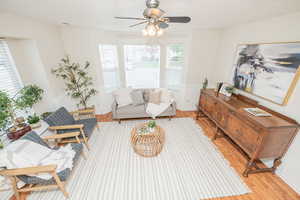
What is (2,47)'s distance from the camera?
2031 mm

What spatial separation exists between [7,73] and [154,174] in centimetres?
307

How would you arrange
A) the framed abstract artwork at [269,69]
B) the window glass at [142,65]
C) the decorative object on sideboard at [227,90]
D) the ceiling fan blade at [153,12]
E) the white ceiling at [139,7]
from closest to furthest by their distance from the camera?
the ceiling fan blade at [153,12] → the white ceiling at [139,7] → the framed abstract artwork at [269,69] → the decorative object on sideboard at [227,90] → the window glass at [142,65]

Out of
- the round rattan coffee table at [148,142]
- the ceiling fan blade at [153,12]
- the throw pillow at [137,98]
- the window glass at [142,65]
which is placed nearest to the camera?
the ceiling fan blade at [153,12]

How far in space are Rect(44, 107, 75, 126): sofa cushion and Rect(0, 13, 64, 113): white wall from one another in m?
0.62

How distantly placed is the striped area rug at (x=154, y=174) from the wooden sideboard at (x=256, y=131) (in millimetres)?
486

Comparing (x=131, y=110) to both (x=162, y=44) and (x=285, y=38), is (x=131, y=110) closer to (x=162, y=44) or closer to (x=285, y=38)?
(x=162, y=44)

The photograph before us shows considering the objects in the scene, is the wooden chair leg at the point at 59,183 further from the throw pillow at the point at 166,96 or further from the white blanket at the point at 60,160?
the throw pillow at the point at 166,96

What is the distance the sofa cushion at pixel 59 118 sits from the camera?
2.23m

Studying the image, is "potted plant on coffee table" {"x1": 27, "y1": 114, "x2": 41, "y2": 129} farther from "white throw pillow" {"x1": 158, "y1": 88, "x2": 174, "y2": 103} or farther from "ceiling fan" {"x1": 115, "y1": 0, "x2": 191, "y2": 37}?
"white throw pillow" {"x1": 158, "y1": 88, "x2": 174, "y2": 103}

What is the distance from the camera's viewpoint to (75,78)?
3320mm

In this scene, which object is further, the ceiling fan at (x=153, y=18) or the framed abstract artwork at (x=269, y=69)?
the framed abstract artwork at (x=269, y=69)

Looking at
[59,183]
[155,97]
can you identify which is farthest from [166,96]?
[59,183]

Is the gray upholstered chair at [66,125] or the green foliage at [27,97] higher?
the green foliage at [27,97]

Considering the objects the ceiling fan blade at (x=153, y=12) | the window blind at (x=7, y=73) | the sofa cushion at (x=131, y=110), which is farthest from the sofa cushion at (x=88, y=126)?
the ceiling fan blade at (x=153, y=12)
